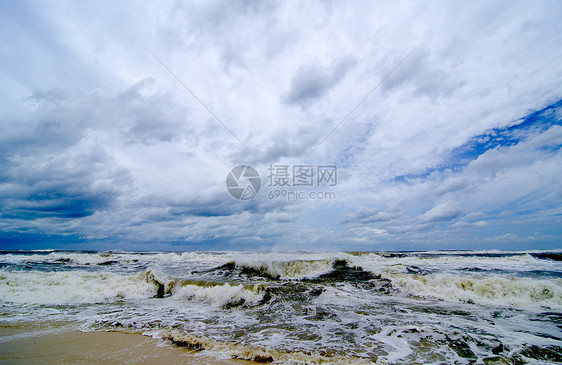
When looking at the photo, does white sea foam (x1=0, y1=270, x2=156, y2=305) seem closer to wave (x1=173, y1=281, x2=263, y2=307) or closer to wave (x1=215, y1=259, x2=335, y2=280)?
wave (x1=173, y1=281, x2=263, y2=307)

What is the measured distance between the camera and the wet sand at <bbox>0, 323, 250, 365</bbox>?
4.75 m

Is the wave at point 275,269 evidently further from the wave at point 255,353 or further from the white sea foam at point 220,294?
the wave at point 255,353

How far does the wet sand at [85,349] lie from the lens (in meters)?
4.75

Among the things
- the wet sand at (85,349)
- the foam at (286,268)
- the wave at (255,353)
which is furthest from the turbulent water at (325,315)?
the foam at (286,268)

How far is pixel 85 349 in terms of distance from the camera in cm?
532

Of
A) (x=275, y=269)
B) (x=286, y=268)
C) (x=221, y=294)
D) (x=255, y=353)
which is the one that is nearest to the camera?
(x=255, y=353)

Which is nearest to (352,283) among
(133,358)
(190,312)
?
(190,312)

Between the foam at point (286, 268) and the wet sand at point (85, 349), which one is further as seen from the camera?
the foam at point (286, 268)

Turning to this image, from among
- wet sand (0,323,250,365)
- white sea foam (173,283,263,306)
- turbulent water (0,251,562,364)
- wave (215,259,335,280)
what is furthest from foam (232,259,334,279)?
wet sand (0,323,250,365)

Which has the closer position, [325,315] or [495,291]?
[325,315]

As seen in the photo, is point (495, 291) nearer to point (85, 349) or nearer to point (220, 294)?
point (220, 294)

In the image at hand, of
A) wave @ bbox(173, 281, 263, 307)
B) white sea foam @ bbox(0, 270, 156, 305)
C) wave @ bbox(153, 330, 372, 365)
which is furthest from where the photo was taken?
white sea foam @ bbox(0, 270, 156, 305)

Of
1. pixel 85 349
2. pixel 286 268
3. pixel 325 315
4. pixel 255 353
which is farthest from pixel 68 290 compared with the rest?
pixel 286 268

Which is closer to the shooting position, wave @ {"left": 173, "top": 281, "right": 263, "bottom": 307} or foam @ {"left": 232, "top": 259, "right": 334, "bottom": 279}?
wave @ {"left": 173, "top": 281, "right": 263, "bottom": 307}
